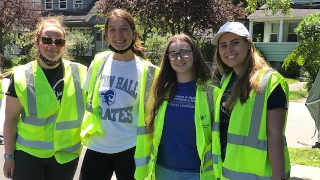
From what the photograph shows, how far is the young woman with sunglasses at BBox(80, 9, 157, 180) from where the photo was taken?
10.7ft

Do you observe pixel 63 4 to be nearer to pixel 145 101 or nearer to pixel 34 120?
pixel 34 120

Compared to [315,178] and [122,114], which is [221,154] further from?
[315,178]

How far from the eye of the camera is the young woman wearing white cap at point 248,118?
2.57m

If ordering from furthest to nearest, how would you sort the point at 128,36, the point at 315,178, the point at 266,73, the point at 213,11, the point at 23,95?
the point at 213,11, the point at 315,178, the point at 128,36, the point at 23,95, the point at 266,73

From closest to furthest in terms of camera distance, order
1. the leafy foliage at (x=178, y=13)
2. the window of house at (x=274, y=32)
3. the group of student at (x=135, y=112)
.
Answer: the group of student at (x=135, y=112) → the leafy foliage at (x=178, y=13) → the window of house at (x=274, y=32)

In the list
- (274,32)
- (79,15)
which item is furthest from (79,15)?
(274,32)

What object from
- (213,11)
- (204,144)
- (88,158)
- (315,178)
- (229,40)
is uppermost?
(213,11)

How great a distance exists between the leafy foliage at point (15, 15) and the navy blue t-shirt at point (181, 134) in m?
25.5

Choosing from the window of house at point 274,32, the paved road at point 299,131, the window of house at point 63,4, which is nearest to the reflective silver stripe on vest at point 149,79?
the paved road at point 299,131

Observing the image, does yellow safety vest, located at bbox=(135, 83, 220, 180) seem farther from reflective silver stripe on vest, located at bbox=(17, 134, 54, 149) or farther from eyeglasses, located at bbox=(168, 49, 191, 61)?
reflective silver stripe on vest, located at bbox=(17, 134, 54, 149)

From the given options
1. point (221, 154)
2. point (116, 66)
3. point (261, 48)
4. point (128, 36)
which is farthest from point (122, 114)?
point (261, 48)

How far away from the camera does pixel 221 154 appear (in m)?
2.85

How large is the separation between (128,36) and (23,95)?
1.01 m

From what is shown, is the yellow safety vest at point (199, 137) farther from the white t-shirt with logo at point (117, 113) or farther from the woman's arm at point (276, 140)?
the woman's arm at point (276, 140)
